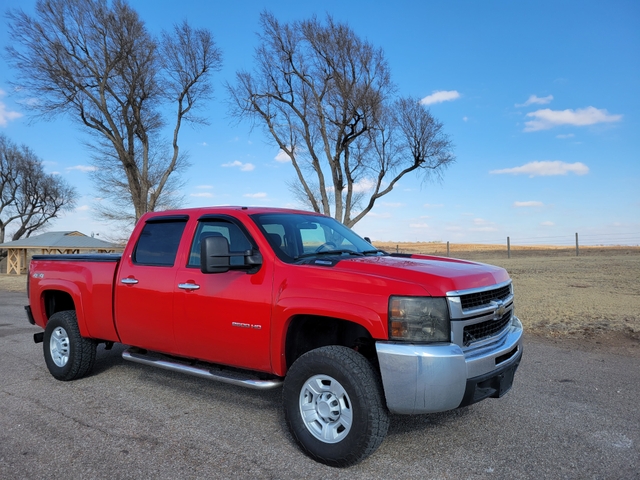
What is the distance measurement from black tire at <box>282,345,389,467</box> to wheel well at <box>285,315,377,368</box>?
325mm

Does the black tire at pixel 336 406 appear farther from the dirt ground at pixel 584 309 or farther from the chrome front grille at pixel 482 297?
the dirt ground at pixel 584 309

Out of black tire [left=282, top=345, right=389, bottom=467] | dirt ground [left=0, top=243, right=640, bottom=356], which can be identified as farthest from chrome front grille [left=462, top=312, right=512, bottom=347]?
dirt ground [left=0, top=243, right=640, bottom=356]

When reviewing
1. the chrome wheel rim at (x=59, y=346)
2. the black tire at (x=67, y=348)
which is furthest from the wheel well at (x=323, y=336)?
the chrome wheel rim at (x=59, y=346)

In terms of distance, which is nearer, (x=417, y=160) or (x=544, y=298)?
(x=544, y=298)

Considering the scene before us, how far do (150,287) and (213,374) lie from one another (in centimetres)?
116

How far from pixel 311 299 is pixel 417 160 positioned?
2406cm

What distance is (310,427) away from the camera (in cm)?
369

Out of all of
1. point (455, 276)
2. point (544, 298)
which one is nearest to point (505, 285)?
point (455, 276)

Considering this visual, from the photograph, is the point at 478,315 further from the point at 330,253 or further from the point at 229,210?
the point at 229,210

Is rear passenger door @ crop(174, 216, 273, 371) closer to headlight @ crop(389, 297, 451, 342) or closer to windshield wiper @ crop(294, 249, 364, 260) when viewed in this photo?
windshield wiper @ crop(294, 249, 364, 260)

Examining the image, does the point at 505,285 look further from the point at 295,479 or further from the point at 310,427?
the point at 295,479

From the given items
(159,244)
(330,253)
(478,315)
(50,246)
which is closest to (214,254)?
(330,253)

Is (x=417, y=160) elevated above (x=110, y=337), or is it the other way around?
(x=417, y=160)

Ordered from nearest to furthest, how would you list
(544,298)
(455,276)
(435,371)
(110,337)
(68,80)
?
(435,371), (455,276), (110,337), (544,298), (68,80)
